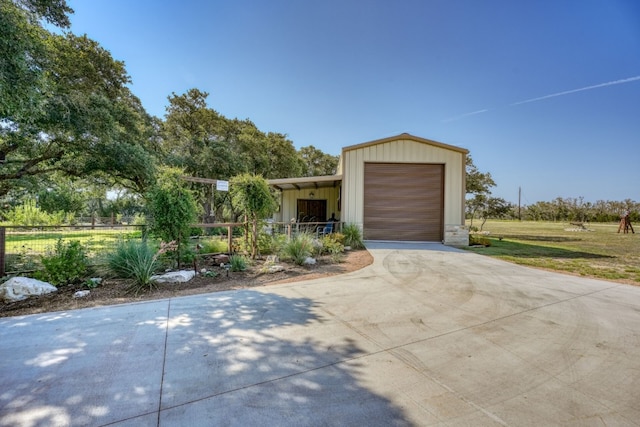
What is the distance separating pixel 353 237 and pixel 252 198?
4526 mm

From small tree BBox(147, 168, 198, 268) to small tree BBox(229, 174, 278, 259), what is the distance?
4.90 feet

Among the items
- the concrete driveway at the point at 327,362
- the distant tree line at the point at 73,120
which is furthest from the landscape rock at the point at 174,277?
the distant tree line at the point at 73,120

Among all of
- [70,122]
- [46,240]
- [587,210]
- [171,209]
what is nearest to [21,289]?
[171,209]

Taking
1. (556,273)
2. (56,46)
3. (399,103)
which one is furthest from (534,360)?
(56,46)

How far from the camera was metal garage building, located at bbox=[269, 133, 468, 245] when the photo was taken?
35.4 feet

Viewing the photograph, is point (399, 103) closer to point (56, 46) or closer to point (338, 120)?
point (338, 120)

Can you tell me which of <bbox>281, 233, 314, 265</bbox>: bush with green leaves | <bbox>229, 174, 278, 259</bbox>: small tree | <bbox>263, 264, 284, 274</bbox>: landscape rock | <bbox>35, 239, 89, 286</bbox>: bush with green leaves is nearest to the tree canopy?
<bbox>35, 239, 89, 286</bbox>: bush with green leaves

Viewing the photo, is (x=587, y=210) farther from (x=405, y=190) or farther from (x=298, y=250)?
(x=298, y=250)

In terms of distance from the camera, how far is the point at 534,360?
7.57ft

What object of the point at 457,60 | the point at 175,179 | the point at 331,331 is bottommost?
the point at 331,331

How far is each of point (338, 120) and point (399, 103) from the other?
4.17 meters

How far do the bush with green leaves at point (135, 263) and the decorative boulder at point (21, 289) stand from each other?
0.86 m

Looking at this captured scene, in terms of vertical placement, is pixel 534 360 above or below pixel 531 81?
below

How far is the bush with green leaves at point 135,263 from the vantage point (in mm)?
4375
